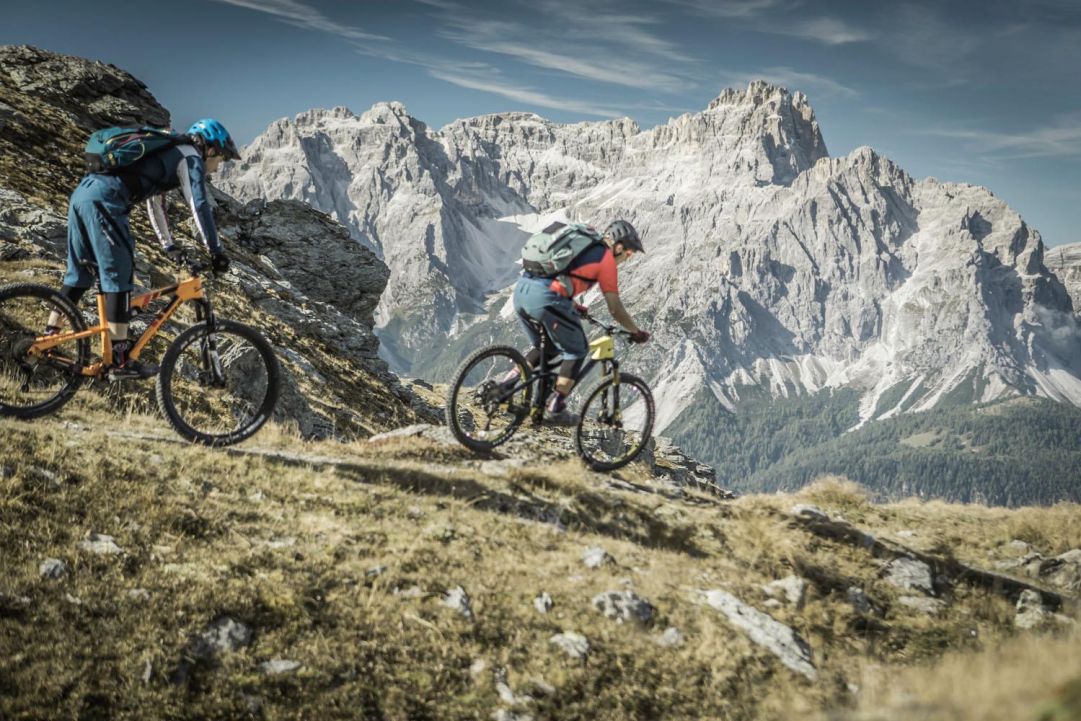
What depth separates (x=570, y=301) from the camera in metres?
11.0

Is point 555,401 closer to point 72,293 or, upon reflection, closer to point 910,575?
point 910,575

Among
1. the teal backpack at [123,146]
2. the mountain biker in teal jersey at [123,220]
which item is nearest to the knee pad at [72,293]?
the mountain biker in teal jersey at [123,220]

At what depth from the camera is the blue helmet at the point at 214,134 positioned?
9430 mm

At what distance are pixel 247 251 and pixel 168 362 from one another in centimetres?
3897

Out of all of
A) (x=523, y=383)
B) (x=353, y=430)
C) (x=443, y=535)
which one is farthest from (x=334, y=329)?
(x=443, y=535)

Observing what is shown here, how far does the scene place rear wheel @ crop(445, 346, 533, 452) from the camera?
11219mm

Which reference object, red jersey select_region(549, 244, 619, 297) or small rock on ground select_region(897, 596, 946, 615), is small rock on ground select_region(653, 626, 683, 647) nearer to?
small rock on ground select_region(897, 596, 946, 615)

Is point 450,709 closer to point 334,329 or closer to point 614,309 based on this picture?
point 614,309

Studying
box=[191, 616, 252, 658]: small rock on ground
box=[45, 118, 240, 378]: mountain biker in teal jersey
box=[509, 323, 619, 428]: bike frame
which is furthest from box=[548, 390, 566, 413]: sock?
box=[191, 616, 252, 658]: small rock on ground

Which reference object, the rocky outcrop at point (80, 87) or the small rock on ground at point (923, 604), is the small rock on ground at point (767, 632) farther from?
the rocky outcrop at point (80, 87)

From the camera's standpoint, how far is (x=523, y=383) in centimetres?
1154

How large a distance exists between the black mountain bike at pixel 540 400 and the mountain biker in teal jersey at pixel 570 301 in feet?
0.57

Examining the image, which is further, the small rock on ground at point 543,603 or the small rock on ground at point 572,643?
the small rock on ground at point 543,603

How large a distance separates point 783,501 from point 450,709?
30.4 ft
